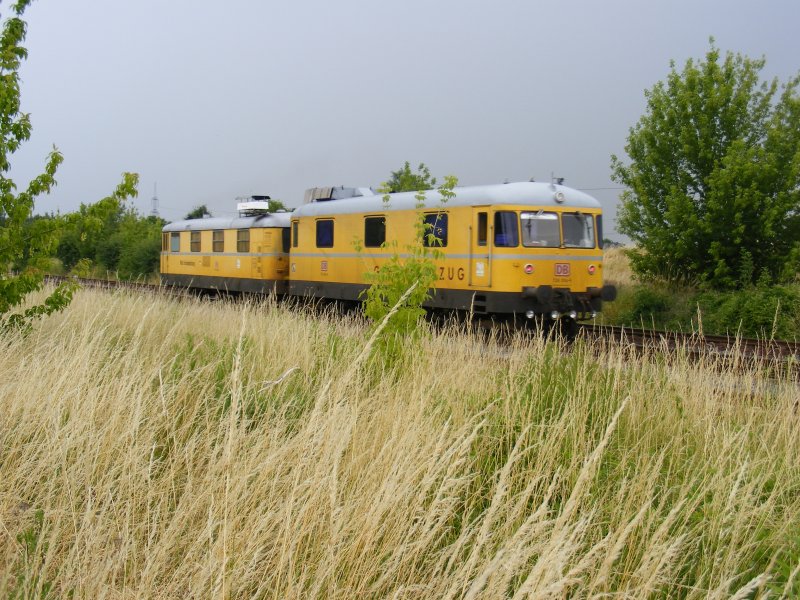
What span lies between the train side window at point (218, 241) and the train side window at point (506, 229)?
11.5 metres

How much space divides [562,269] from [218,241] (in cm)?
1232

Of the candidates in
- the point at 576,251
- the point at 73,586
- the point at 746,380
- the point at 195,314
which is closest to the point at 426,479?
the point at 73,586

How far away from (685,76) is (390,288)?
13202 millimetres

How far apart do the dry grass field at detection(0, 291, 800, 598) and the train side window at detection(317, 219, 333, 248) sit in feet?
34.9

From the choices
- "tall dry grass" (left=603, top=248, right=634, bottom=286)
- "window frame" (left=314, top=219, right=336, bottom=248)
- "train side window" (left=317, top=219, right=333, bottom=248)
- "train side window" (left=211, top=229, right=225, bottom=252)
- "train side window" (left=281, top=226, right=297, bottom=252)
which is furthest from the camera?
"train side window" (left=211, top=229, right=225, bottom=252)

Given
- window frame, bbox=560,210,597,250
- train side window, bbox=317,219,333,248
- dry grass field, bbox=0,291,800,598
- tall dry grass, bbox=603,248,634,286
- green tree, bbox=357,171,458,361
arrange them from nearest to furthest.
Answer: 1. dry grass field, bbox=0,291,800,598
2. green tree, bbox=357,171,458,361
3. window frame, bbox=560,210,597,250
4. train side window, bbox=317,219,333,248
5. tall dry grass, bbox=603,248,634,286

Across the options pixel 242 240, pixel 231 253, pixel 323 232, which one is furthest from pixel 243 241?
pixel 323 232

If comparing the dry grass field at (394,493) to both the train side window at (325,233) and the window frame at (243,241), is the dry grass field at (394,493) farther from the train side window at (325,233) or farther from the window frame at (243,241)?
the window frame at (243,241)

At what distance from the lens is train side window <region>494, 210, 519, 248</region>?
42.9ft

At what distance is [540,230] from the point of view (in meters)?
13.4

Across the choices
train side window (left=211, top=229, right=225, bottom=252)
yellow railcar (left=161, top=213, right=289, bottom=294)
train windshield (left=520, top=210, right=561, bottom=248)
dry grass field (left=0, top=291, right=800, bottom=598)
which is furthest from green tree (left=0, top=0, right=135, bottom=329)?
train side window (left=211, top=229, right=225, bottom=252)

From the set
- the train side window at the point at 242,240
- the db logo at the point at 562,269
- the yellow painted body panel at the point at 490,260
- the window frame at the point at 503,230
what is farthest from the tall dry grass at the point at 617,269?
the train side window at the point at 242,240

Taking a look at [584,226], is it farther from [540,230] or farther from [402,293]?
[402,293]

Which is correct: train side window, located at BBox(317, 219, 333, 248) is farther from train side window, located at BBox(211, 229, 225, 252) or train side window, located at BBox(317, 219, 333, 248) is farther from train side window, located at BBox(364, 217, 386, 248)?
train side window, located at BBox(211, 229, 225, 252)
